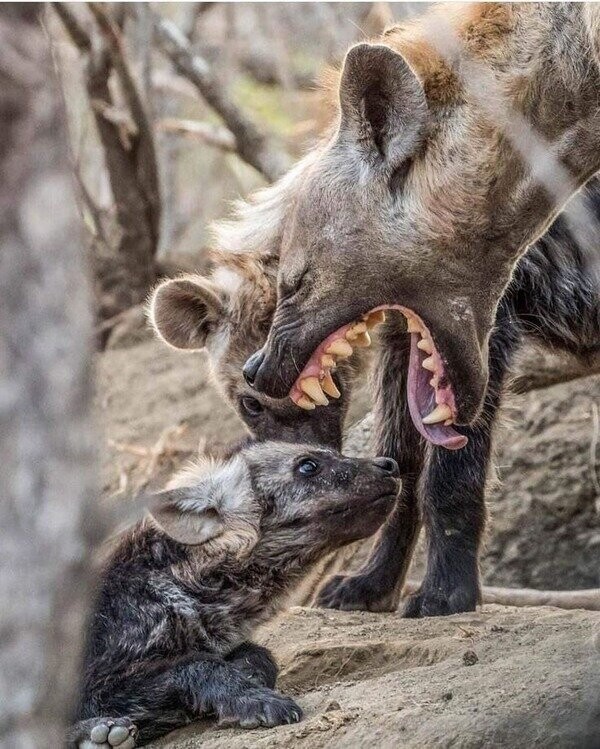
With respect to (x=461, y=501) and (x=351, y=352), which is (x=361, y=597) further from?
(x=351, y=352)

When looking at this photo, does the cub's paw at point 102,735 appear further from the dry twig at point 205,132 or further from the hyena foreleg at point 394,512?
the dry twig at point 205,132

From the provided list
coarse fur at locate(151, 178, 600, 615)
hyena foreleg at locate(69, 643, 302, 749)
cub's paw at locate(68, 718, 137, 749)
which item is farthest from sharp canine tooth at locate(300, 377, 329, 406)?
cub's paw at locate(68, 718, 137, 749)

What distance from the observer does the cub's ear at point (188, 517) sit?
428cm

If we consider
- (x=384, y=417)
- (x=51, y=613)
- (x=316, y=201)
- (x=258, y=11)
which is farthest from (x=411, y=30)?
(x=258, y=11)

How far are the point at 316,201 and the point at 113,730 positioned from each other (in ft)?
5.45

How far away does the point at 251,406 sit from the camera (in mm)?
5121

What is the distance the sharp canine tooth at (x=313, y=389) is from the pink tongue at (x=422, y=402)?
32 cm

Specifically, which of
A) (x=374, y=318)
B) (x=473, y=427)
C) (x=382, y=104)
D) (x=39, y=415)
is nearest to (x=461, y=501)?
(x=473, y=427)

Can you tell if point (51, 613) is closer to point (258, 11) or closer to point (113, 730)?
point (113, 730)

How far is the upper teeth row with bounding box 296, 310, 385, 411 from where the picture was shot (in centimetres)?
432

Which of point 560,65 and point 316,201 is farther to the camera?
point 316,201

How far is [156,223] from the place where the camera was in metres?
8.50

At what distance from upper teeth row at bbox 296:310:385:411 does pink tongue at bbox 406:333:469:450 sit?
0.16 m

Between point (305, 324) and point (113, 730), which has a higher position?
point (305, 324)
